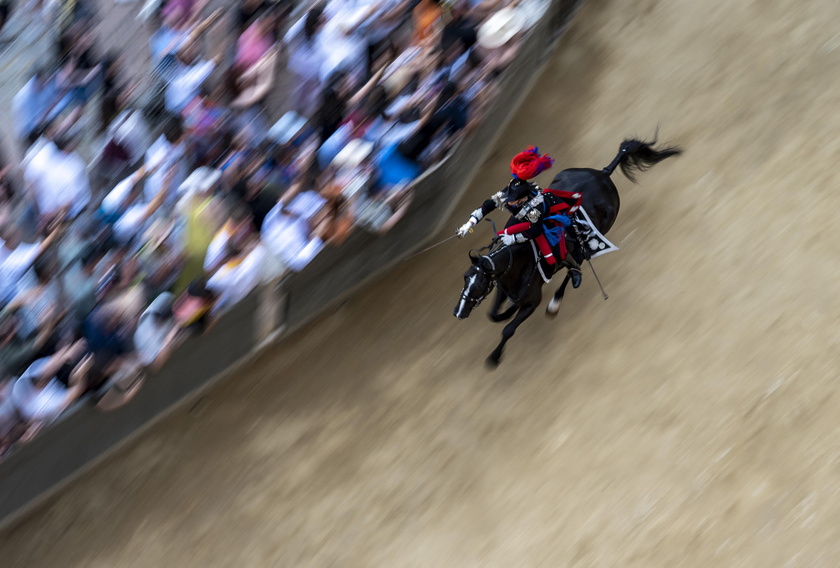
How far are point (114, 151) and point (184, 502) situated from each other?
2.59 metres

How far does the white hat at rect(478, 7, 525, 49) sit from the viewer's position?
23.6 feet

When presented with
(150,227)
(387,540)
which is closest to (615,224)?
(387,540)

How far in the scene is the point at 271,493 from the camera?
6719 mm

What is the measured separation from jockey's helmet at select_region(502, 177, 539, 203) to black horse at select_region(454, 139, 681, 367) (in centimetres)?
37

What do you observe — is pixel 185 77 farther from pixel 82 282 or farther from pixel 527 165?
pixel 527 165

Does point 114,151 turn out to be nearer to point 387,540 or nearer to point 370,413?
point 370,413

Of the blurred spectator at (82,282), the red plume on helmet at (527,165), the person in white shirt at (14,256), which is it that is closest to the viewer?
the person in white shirt at (14,256)

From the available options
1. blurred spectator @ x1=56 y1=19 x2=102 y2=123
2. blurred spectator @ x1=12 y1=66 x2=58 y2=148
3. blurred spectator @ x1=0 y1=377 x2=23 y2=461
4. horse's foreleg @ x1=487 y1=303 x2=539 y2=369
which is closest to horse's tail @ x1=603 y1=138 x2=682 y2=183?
horse's foreleg @ x1=487 y1=303 x2=539 y2=369

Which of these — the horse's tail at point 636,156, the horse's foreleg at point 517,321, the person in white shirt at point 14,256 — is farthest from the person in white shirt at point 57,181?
the horse's tail at point 636,156

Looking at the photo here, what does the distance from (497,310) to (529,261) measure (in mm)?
608

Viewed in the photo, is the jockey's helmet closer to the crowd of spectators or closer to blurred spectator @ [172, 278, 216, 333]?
the crowd of spectators

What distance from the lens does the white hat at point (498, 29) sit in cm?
720

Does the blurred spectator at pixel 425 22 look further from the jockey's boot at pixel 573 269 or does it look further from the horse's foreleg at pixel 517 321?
the horse's foreleg at pixel 517 321

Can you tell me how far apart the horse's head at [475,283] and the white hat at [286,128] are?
1571mm
